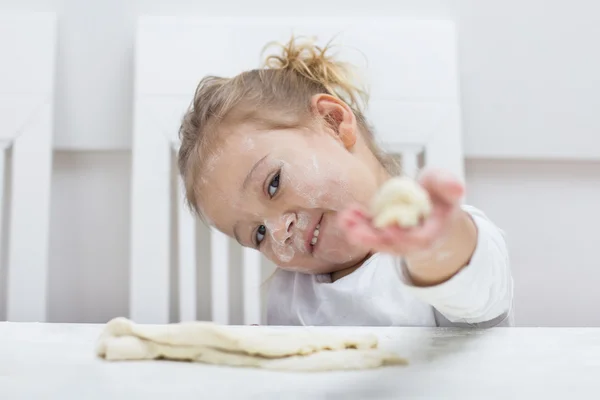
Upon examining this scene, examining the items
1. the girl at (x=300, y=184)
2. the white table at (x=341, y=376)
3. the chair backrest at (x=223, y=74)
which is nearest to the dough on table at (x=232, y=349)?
the white table at (x=341, y=376)

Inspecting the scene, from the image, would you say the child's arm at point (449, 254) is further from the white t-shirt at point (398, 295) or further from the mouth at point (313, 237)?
the mouth at point (313, 237)

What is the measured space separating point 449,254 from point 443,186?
15 cm

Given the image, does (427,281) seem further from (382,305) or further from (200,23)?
(200,23)

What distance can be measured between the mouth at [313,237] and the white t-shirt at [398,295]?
0.28ft

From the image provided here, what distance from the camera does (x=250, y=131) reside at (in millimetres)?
799

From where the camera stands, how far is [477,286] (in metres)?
0.53

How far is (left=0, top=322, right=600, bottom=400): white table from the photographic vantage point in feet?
1.27

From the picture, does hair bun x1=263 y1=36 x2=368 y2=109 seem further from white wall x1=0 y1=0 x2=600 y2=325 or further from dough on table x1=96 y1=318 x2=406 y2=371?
dough on table x1=96 y1=318 x2=406 y2=371

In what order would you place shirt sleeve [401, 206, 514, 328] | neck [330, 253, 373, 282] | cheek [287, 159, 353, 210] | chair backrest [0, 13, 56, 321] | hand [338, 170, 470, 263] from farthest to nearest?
chair backrest [0, 13, 56, 321]
neck [330, 253, 373, 282]
cheek [287, 159, 353, 210]
shirt sleeve [401, 206, 514, 328]
hand [338, 170, 470, 263]

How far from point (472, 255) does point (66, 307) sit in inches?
30.6

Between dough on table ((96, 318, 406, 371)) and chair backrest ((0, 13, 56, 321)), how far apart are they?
1.88 ft

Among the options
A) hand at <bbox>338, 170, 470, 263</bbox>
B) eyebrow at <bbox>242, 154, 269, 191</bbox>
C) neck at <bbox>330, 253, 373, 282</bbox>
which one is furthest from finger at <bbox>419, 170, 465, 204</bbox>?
neck at <bbox>330, 253, 373, 282</bbox>

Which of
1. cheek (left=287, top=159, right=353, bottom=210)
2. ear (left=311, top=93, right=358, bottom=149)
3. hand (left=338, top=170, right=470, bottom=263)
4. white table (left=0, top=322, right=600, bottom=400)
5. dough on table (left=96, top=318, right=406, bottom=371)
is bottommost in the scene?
white table (left=0, top=322, right=600, bottom=400)

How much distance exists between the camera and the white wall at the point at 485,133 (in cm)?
108
